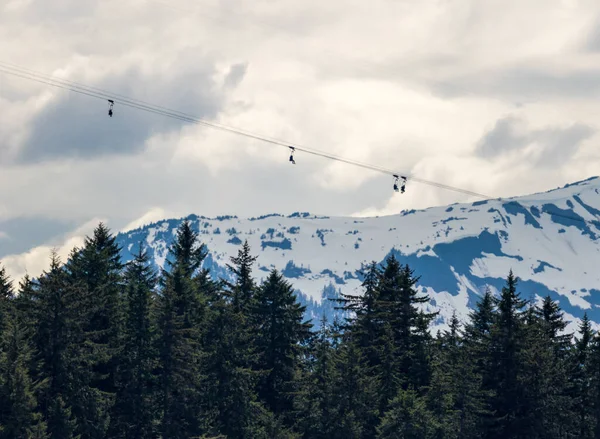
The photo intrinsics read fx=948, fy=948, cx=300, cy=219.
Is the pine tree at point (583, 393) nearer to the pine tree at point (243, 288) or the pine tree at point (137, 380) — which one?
the pine tree at point (243, 288)

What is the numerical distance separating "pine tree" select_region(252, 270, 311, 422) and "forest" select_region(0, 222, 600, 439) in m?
0.15

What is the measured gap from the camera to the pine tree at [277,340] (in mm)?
97938

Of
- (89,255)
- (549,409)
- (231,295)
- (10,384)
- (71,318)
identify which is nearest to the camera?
(10,384)

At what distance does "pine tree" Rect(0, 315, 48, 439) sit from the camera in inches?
2887

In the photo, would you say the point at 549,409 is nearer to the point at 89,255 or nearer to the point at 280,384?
the point at 280,384

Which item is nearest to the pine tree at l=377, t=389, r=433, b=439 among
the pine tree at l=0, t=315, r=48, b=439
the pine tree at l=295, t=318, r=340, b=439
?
the pine tree at l=295, t=318, r=340, b=439

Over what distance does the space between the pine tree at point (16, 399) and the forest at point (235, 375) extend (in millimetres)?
147

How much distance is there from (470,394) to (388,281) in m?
25.3

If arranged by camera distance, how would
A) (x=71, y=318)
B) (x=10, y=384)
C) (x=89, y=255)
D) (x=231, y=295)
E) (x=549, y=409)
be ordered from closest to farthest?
1. (x=10, y=384)
2. (x=71, y=318)
3. (x=549, y=409)
4. (x=89, y=255)
5. (x=231, y=295)

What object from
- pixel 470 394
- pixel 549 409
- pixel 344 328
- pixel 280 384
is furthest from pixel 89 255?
pixel 549 409

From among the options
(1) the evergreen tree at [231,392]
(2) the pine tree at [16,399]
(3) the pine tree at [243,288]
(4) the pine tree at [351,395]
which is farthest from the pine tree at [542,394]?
(2) the pine tree at [16,399]

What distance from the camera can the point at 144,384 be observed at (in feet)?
282

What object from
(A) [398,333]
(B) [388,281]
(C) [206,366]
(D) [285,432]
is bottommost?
(D) [285,432]

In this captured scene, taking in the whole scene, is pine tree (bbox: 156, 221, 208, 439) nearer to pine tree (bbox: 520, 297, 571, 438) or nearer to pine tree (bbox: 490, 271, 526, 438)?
pine tree (bbox: 490, 271, 526, 438)
